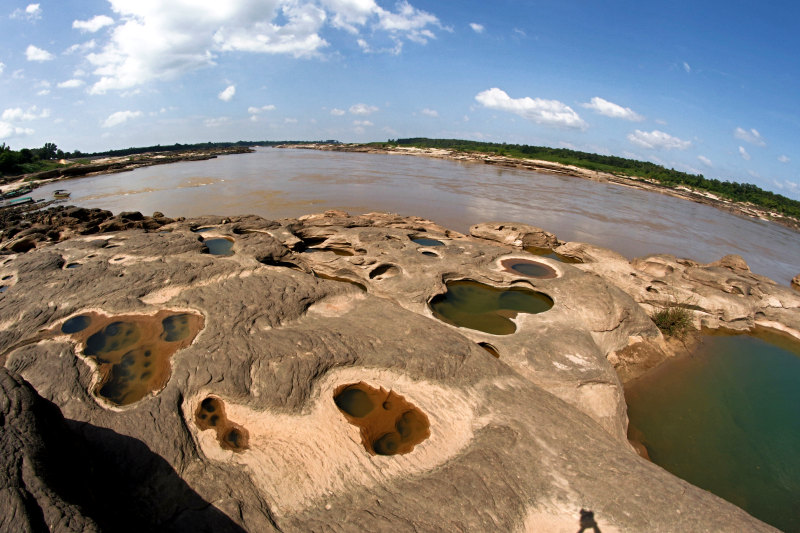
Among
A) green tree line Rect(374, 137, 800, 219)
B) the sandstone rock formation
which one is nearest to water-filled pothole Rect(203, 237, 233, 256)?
the sandstone rock formation

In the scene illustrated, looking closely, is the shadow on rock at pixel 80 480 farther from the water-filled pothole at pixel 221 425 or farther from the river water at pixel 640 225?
the river water at pixel 640 225

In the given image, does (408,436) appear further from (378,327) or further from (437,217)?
(437,217)

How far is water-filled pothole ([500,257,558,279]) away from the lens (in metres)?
11.7

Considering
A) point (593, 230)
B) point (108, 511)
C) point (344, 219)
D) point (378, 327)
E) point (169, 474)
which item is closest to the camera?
point (108, 511)

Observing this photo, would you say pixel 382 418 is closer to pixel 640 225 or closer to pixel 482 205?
pixel 482 205

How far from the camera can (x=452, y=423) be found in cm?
562

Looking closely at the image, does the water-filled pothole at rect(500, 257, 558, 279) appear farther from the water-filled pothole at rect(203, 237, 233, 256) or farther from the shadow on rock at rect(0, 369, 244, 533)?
the water-filled pothole at rect(203, 237, 233, 256)

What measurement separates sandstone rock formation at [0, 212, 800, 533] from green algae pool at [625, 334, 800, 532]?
99cm

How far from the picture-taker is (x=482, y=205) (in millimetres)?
29812

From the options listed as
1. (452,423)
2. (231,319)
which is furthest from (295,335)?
(452,423)

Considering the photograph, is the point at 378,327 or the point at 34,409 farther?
the point at 378,327

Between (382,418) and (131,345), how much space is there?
572 centimetres

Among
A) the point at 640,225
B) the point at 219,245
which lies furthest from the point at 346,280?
the point at 640,225

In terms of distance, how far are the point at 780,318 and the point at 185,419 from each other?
58.1 feet
